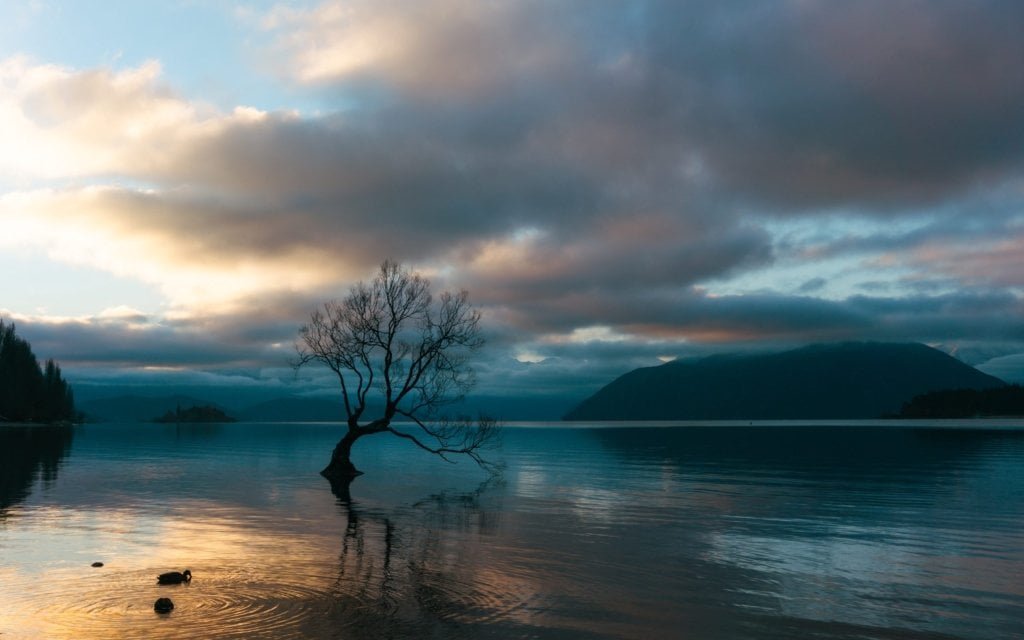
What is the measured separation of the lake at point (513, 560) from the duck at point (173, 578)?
1.10 feet

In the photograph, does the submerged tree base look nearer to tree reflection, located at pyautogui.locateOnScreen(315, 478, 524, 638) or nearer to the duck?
tree reflection, located at pyautogui.locateOnScreen(315, 478, 524, 638)

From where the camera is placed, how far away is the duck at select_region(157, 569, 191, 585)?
75.0 ft

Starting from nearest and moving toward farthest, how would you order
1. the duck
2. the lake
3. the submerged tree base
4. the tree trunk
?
the lake → the duck → the submerged tree base → the tree trunk

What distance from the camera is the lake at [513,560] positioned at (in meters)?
19.5

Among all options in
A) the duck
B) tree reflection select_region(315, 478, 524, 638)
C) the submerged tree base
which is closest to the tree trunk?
the submerged tree base

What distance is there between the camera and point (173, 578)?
23016mm

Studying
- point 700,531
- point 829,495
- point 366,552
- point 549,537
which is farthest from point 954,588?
point 829,495

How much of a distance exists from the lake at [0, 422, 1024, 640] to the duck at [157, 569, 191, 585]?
33 cm

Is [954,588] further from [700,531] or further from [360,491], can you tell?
[360,491]

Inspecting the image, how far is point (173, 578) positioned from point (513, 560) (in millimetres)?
11834

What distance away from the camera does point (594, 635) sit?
18453 millimetres

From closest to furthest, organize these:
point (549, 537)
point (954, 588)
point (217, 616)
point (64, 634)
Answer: point (64, 634)
point (217, 616)
point (954, 588)
point (549, 537)

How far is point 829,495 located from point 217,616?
153ft

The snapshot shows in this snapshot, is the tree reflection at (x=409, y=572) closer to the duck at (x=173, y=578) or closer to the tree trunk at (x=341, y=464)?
the duck at (x=173, y=578)
